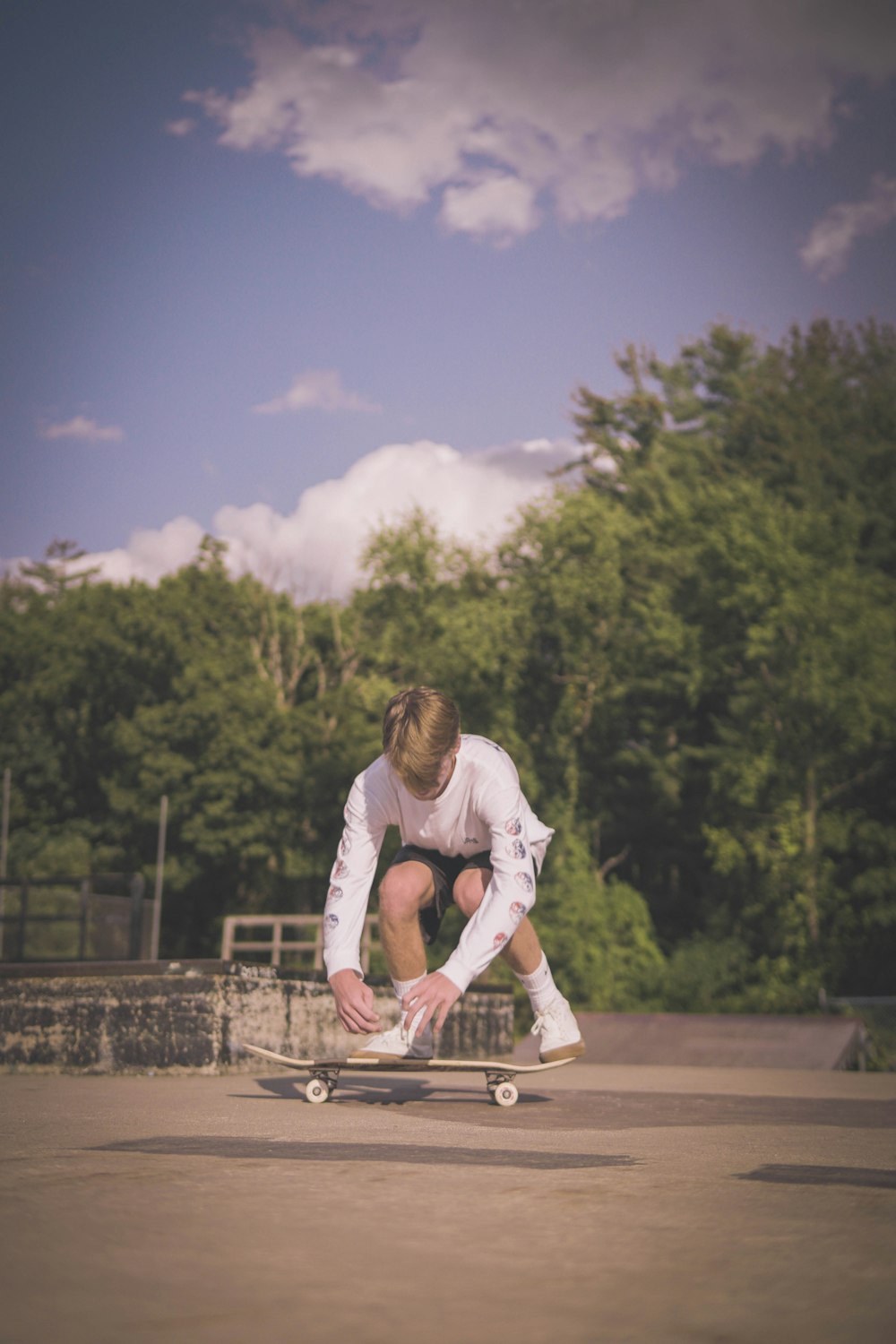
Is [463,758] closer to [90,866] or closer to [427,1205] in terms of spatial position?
[427,1205]

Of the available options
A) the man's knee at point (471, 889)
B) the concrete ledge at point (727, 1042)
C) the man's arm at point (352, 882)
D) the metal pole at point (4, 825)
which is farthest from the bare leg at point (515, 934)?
the metal pole at point (4, 825)

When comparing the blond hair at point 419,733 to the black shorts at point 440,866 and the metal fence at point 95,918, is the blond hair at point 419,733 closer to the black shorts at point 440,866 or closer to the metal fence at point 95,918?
the black shorts at point 440,866

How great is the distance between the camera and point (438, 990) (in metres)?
4.56

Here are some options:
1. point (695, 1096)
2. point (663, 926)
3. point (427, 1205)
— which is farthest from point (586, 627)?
point (427, 1205)

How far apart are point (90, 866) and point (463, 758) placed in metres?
47.7

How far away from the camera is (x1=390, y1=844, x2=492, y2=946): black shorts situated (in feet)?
17.7

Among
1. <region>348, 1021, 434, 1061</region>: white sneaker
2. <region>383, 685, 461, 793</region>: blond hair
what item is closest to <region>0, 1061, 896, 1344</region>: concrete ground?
<region>348, 1021, 434, 1061</region>: white sneaker

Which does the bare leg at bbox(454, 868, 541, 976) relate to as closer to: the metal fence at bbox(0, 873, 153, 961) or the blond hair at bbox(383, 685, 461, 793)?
the blond hair at bbox(383, 685, 461, 793)

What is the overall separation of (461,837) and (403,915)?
14.0 inches

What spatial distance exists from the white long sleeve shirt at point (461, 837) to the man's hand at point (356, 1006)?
0.15 m

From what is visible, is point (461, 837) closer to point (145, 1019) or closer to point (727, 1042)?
point (145, 1019)

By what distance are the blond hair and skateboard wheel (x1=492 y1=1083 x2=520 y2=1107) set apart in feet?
4.53

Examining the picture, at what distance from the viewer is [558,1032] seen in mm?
5633

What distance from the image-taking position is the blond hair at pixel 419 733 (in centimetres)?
480
